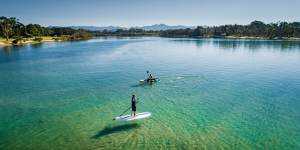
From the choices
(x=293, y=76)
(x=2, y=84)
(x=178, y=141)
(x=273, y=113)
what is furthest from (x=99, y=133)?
(x=293, y=76)

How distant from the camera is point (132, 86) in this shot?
42.0 m

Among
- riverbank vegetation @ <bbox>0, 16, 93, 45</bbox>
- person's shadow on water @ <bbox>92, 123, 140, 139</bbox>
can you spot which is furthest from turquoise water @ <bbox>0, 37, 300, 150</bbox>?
riverbank vegetation @ <bbox>0, 16, 93, 45</bbox>

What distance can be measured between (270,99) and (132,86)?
21864mm

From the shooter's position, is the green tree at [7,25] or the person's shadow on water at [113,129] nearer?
the person's shadow on water at [113,129]

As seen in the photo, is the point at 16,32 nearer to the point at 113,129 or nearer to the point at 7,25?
the point at 7,25

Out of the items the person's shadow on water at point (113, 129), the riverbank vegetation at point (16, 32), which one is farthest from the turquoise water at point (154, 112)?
the riverbank vegetation at point (16, 32)

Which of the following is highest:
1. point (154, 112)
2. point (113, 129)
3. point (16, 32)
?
point (16, 32)

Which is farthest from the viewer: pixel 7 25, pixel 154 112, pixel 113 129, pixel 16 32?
pixel 16 32

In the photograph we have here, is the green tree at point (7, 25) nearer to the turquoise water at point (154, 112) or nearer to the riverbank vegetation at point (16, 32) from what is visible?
the riverbank vegetation at point (16, 32)

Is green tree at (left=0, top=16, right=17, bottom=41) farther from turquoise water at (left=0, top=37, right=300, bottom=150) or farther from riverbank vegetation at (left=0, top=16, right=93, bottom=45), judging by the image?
turquoise water at (left=0, top=37, right=300, bottom=150)

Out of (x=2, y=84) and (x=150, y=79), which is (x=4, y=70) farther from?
(x=150, y=79)

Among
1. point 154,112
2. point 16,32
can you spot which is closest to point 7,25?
point 16,32

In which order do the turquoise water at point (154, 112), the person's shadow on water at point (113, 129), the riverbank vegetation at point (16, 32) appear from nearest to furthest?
the turquoise water at point (154, 112) → the person's shadow on water at point (113, 129) → the riverbank vegetation at point (16, 32)

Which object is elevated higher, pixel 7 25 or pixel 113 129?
pixel 7 25
